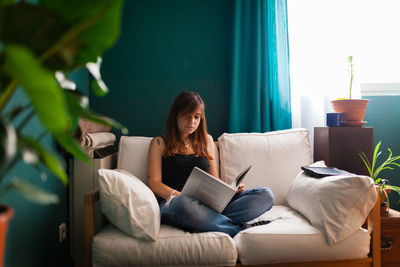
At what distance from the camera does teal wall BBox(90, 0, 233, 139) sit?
2.49 metres

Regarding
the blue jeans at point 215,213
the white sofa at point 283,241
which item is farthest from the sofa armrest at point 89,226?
the blue jeans at point 215,213

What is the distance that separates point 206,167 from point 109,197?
71 centimetres

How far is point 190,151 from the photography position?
2.05 m

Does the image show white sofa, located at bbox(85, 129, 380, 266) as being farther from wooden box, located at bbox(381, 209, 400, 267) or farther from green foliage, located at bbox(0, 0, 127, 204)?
green foliage, located at bbox(0, 0, 127, 204)

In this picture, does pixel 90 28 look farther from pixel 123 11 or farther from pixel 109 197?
pixel 123 11

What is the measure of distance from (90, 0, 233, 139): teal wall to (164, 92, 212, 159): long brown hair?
0.49m

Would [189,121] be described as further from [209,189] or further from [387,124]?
[387,124]

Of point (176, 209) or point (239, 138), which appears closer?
point (176, 209)

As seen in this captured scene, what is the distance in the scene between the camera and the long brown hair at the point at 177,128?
195 centimetres

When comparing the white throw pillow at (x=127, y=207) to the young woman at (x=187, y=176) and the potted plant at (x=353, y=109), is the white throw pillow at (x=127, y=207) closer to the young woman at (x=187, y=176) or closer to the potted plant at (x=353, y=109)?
the young woman at (x=187, y=176)

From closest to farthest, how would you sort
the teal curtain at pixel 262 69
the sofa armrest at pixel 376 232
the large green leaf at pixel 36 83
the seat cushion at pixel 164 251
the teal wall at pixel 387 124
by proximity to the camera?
the large green leaf at pixel 36 83 → the seat cushion at pixel 164 251 → the sofa armrest at pixel 376 232 → the teal curtain at pixel 262 69 → the teal wall at pixel 387 124

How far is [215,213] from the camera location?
5.24 ft

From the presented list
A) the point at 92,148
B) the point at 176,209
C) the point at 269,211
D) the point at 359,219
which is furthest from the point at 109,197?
the point at 359,219

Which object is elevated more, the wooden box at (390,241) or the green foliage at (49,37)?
the green foliage at (49,37)
